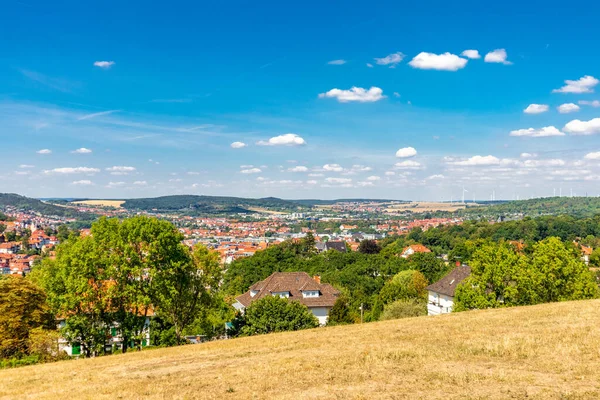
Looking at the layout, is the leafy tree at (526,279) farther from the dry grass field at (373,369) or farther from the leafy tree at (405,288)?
the leafy tree at (405,288)

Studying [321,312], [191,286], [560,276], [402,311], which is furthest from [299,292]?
[560,276]

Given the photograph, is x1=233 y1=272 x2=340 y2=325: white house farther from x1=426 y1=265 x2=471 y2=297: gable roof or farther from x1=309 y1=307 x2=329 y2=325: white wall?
x1=426 y1=265 x2=471 y2=297: gable roof

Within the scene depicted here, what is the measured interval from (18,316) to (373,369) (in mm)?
25922

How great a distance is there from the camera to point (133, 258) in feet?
98.7

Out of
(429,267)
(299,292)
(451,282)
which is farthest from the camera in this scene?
(429,267)

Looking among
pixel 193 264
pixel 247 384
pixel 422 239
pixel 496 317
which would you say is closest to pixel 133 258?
pixel 193 264

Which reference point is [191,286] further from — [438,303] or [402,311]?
[438,303]

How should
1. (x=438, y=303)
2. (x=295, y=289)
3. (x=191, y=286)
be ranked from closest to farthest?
(x=191, y=286)
(x=438, y=303)
(x=295, y=289)

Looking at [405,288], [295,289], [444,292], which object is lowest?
[405,288]

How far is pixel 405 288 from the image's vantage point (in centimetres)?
6744

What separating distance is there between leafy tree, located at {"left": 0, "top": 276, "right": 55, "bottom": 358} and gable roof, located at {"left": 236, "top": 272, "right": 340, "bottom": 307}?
1309 inches

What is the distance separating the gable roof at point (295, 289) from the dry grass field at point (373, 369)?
3809 cm

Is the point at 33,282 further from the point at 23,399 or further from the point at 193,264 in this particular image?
the point at 23,399

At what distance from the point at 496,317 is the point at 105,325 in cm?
2472
